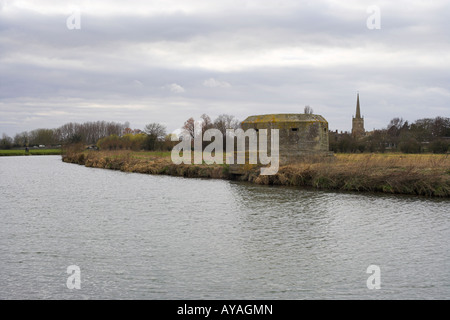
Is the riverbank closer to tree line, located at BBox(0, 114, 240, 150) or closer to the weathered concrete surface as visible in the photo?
the weathered concrete surface

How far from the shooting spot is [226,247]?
934 cm

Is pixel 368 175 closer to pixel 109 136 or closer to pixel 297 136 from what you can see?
pixel 297 136

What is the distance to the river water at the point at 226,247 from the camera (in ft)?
22.7

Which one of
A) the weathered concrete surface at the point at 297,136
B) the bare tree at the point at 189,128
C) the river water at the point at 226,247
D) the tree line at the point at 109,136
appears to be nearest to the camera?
the river water at the point at 226,247

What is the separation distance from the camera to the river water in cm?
691

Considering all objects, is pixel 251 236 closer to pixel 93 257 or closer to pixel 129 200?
pixel 93 257

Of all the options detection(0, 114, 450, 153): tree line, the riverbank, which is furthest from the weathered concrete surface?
detection(0, 114, 450, 153): tree line

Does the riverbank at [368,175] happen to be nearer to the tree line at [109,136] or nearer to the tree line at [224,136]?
the tree line at [224,136]

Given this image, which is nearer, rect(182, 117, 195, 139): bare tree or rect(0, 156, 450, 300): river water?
rect(0, 156, 450, 300): river water

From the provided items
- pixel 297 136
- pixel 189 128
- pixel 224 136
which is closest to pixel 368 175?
pixel 297 136

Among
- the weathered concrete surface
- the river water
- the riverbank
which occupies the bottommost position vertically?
the river water

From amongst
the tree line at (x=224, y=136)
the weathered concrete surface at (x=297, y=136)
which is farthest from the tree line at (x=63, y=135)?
the weathered concrete surface at (x=297, y=136)

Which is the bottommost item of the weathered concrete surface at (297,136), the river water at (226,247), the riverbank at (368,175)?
the river water at (226,247)
